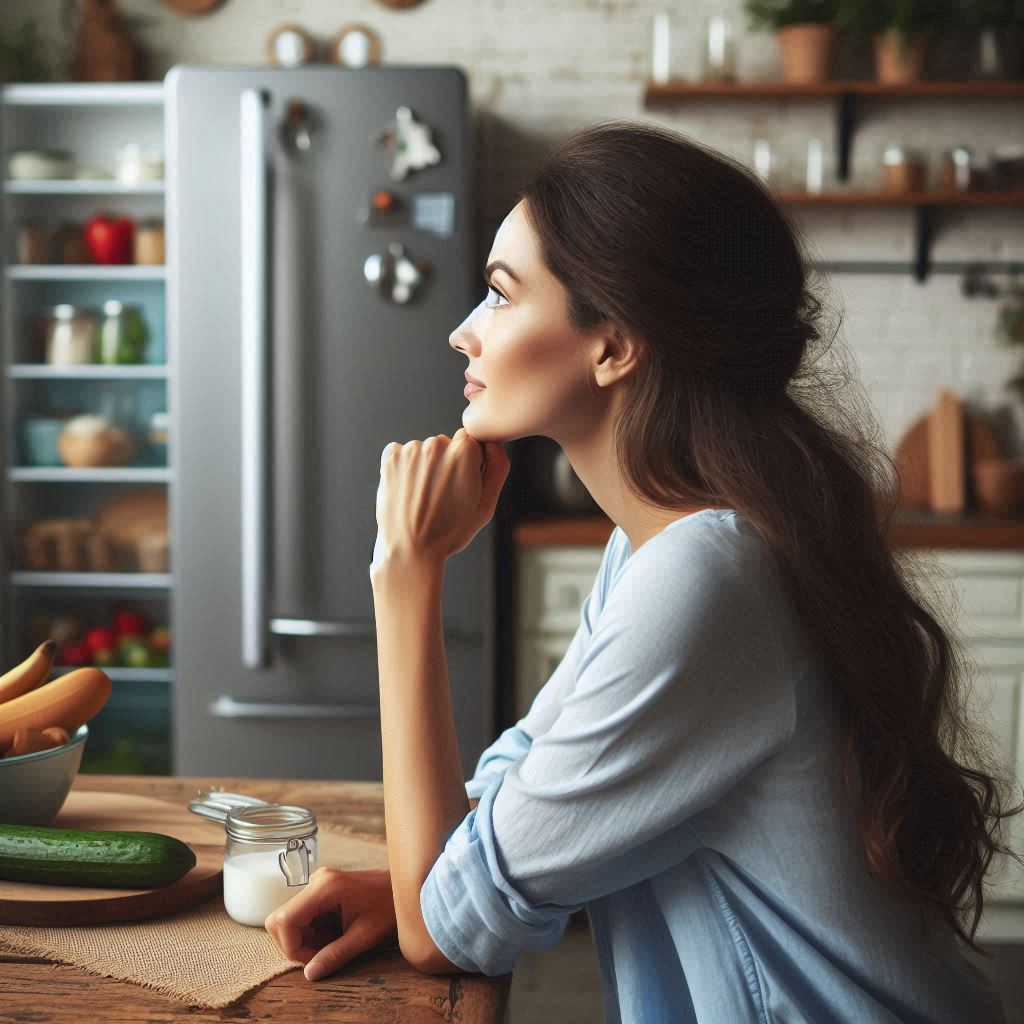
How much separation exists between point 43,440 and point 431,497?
2.58 m

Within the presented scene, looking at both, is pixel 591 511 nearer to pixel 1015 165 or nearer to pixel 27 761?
pixel 1015 165

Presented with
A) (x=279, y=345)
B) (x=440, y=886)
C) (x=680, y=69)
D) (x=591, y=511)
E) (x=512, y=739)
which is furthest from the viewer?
(x=680, y=69)

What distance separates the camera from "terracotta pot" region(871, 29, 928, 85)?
329 cm

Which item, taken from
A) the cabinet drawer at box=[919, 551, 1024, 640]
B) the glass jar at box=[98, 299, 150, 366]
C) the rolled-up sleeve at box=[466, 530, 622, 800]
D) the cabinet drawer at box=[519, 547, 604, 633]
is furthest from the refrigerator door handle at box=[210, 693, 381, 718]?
the rolled-up sleeve at box=[466, 530, 622, 800]

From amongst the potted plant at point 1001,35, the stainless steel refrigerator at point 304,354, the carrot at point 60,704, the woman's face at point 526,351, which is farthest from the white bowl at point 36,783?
the potted plant at point 1001,35

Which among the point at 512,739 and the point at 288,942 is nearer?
the point at 288,942

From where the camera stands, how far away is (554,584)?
3041 millimetres

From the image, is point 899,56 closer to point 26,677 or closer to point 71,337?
point 71,337

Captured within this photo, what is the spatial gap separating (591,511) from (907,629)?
2.29m

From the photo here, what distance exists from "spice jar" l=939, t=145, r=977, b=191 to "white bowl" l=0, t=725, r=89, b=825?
3041mm

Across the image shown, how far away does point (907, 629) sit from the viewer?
1.00 metres

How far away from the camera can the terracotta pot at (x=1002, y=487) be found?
10.9ft

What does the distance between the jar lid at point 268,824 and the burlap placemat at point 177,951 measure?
2.9 inches

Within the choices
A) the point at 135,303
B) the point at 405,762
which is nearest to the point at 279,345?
the point at 135,303
